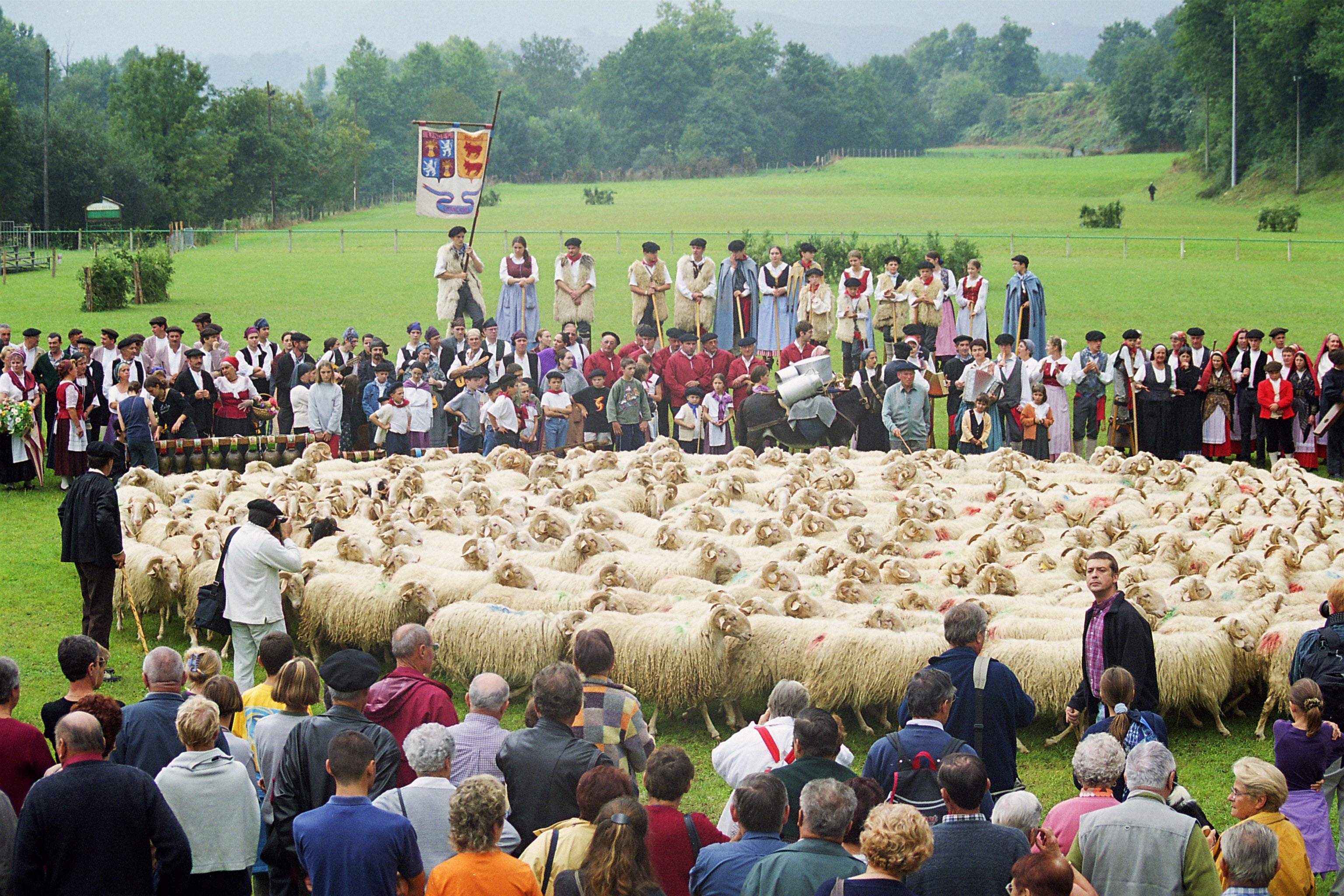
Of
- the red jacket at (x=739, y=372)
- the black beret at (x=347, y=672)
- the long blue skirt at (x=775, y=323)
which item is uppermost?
the long blue skirt at (x=775, y=323)

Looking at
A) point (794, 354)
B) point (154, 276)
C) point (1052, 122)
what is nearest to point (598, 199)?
point (154, 276)

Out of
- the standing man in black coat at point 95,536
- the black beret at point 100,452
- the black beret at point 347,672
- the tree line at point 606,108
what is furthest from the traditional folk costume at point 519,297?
the tree line at point 606,108

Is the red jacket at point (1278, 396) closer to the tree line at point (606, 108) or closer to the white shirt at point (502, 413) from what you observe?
the white shirt at point (502, 413)

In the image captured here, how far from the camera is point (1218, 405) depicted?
20.2m

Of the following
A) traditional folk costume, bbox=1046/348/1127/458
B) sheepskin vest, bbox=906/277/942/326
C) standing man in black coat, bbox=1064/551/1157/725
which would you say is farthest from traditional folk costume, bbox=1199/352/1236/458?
standing man in black coat, bbox=1064/551/1157/725

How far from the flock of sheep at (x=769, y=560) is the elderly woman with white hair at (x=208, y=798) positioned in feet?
15.5

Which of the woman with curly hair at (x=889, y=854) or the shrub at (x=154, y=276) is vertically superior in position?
the shrub at (x=154, y=276)

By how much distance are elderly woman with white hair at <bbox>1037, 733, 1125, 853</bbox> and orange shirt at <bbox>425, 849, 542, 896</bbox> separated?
230 cm

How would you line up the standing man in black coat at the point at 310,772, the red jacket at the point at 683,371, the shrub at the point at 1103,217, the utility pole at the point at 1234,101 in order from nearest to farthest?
the standing man in black coat at the point at 310,772 → the red jacket at the point at 683,371 → the shrub at the point at 1103,217 → the utility pole at the point at 1234,101

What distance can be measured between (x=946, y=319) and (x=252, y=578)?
1534 centimetres

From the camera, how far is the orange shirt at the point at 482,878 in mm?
5328

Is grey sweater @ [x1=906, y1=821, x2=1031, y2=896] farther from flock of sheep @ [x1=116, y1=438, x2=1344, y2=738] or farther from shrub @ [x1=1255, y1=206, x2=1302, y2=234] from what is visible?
shrub @ [x1=1255, y1=206, x2=1302, y2=234]

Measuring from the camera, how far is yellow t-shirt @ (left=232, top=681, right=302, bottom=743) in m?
7.43

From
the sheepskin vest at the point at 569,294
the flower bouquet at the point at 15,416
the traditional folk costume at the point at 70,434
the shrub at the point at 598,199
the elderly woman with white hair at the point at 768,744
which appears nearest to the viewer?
the elderly woman with white hair at the point at 768,744
